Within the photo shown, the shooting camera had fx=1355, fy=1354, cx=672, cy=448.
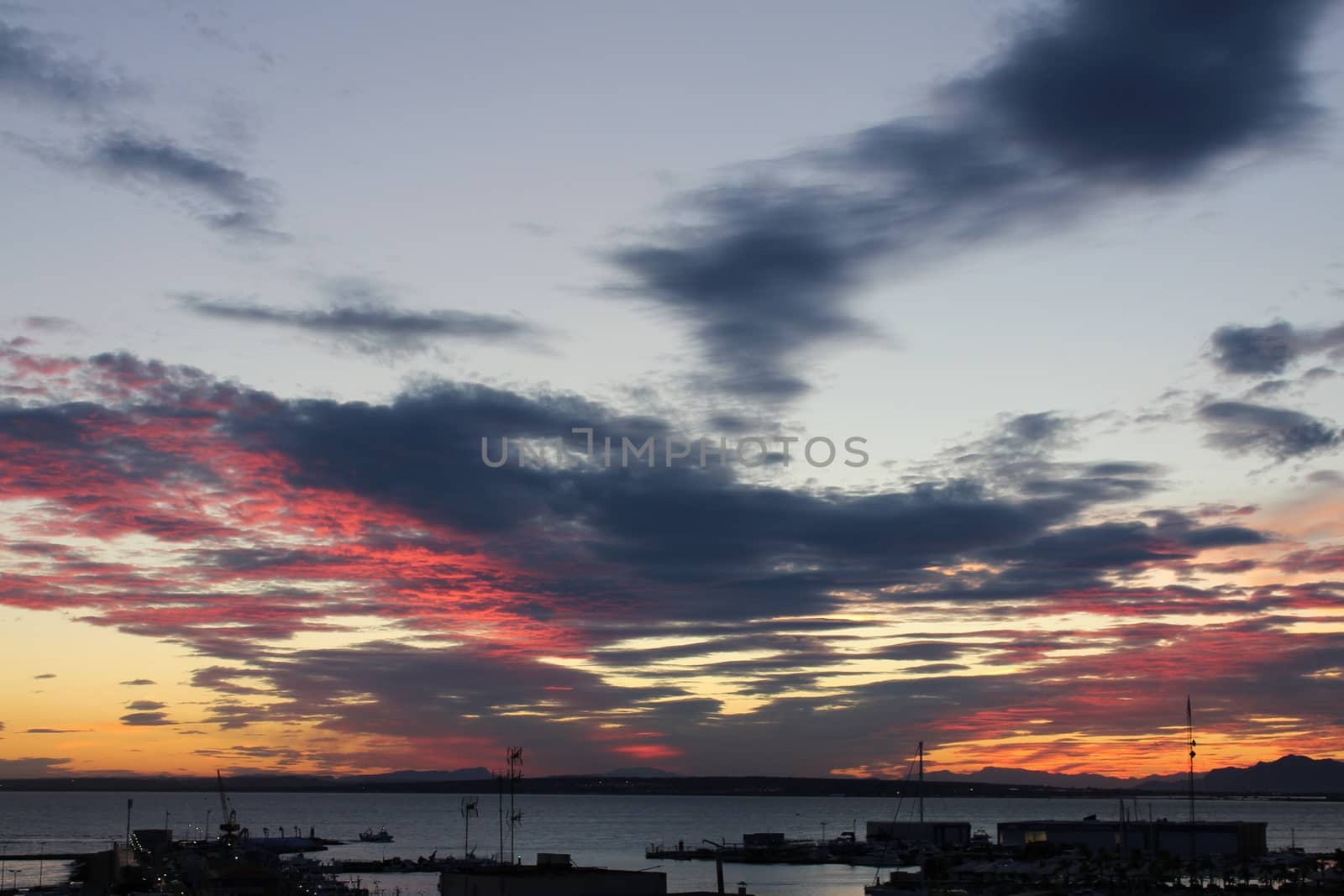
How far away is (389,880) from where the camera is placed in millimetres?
191375

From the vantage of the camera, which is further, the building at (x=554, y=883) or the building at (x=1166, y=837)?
the building at (x=1166, y=837)

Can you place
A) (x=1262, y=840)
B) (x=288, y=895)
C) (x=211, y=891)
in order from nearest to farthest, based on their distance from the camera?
(x=211, y=891)
(x=288, y=895)
(x=1262, y=840)

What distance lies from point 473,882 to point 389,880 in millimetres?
129646

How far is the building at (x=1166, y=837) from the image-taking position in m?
157

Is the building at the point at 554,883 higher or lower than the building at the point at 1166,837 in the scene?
higher

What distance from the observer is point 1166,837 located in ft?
529

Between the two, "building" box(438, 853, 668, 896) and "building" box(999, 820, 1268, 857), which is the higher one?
"building" box(438, 853, 668, 896)

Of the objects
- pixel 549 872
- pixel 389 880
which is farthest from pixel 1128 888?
pixel 389 880

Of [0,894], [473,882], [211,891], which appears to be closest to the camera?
[473,882]

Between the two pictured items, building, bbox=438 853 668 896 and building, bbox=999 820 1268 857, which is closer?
building, bbox=438 853 668 896

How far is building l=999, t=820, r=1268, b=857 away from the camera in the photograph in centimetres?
15662

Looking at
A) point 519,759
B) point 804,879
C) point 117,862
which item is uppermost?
point 519,759

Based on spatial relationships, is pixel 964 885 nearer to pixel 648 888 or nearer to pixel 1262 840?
pixel 1262 840

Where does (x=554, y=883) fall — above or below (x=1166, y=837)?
above
